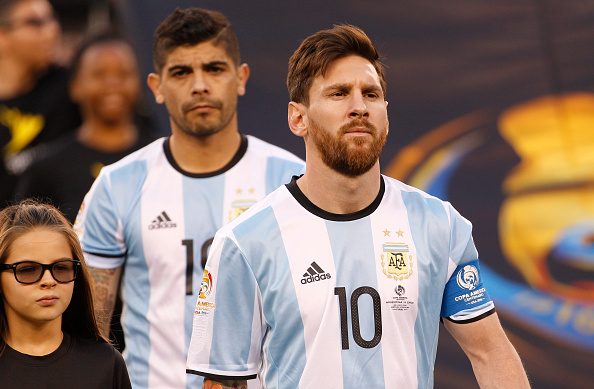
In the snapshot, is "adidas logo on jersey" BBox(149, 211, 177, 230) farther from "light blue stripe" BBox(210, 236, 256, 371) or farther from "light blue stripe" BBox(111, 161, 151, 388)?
"light blue stripe" BBox(210, 236, 256, 371)

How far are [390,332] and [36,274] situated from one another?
1167mm

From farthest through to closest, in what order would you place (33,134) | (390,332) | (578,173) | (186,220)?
1. (33,134)
2. (578,173)
3. (186,220)
4. (390,332)

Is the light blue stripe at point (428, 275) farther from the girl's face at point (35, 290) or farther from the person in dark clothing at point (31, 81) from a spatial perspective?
the person in dark clothing at point (31, 81)

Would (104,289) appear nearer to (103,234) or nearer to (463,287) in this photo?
(103,234)

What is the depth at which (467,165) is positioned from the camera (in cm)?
553

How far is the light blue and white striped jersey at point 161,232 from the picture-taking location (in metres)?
3.93

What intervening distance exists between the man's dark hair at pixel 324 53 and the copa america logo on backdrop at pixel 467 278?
0.67 metres

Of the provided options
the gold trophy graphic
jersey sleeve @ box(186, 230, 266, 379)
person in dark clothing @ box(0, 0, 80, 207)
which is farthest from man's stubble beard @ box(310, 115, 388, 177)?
person in dark clothing @ box(0, 0, 80, 207)

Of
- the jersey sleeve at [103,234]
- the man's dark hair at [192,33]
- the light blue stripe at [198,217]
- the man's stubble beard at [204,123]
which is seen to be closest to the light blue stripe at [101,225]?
the jersey sleeve at [103,234]

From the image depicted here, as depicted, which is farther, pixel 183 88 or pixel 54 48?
pixel 54 48

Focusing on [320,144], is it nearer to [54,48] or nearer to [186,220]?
[186,220]

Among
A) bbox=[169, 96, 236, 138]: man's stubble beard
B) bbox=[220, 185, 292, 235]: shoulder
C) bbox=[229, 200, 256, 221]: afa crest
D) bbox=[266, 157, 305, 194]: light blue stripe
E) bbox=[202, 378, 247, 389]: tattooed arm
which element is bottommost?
bbox=[202, 378, 247, 389]: tattooed arm

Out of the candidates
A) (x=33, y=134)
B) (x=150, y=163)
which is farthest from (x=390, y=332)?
(x=33, y=134)

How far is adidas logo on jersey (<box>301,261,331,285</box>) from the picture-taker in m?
2.94
